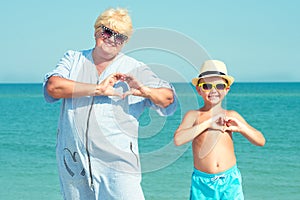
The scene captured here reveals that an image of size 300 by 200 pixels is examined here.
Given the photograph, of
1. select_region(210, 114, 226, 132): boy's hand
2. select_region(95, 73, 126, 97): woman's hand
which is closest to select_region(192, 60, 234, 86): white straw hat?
select_region(210, 114, 226, 132): boy's hand

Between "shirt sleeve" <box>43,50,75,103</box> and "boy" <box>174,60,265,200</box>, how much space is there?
2.74 ft

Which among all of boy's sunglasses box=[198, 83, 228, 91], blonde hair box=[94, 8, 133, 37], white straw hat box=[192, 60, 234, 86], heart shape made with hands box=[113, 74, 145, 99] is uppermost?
white straw hat box=[192, 60, 234, 86]

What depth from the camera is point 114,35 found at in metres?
3.10

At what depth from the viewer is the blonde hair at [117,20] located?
3096 mm

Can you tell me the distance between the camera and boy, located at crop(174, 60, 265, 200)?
3625 mm

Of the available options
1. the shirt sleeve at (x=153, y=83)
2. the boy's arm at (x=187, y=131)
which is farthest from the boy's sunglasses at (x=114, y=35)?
the boy's arm at (x=187, y=131)

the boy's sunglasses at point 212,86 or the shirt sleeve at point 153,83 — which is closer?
the shirt sleeve at point 153,83

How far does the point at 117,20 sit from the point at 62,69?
0.42 metres

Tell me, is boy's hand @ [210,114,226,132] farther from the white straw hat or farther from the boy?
the white straw hat

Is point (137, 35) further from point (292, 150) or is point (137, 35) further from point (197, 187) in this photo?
point (292, 150)

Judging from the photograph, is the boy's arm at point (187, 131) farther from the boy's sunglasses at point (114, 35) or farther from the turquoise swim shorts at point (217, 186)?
the boy's sunglasses at point (114, 35)

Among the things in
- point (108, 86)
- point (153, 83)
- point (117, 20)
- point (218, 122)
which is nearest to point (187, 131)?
point (218, 122)

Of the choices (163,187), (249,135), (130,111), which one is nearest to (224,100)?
(249,135)

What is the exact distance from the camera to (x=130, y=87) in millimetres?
3078
